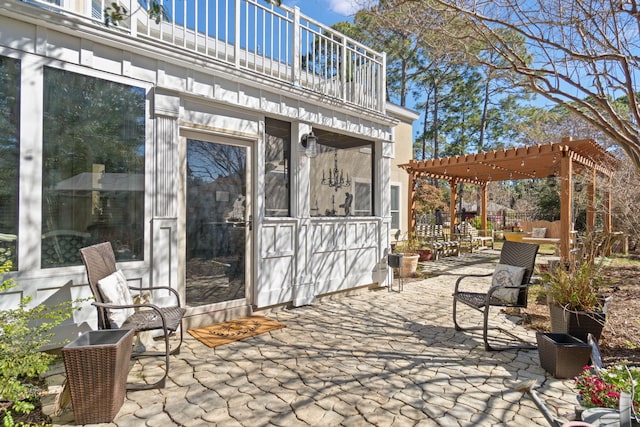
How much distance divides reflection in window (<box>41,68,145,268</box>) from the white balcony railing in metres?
0.66

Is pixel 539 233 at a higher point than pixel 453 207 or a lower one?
lower

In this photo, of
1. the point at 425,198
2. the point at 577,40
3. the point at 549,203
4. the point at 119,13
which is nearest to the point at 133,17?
the point at 119,13

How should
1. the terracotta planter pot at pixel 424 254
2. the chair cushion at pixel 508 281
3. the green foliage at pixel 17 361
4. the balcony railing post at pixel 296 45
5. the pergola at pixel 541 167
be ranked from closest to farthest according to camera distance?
the green foliage at pixel 17 361, the chair cushion at pixel 508 281, the balcony railing post at pixel 296 45, the pergola at pixel 541 167, the terracotta planter pot at pixel 424 254

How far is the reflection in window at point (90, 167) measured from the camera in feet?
9.78

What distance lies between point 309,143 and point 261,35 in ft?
4.96

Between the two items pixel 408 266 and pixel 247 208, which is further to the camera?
pixel 408 266

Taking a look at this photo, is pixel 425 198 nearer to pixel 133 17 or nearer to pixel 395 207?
pixel 395 207

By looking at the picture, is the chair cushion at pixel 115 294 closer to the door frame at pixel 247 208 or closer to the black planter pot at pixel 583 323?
the door frame at pixel 247 208

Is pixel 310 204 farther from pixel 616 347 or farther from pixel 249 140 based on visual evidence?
pixel 616 347

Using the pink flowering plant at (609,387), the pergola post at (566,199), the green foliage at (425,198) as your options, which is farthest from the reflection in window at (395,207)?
the pink flowering plant at (609,387)

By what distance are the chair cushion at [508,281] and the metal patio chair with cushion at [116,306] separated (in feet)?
10.2

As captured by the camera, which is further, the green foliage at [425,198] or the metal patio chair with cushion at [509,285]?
the green foliage at [425,198]

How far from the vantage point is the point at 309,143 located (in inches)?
189

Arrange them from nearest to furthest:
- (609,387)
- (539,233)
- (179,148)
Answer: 1. (609,387)
2. (179,148)
3. (539,233)
